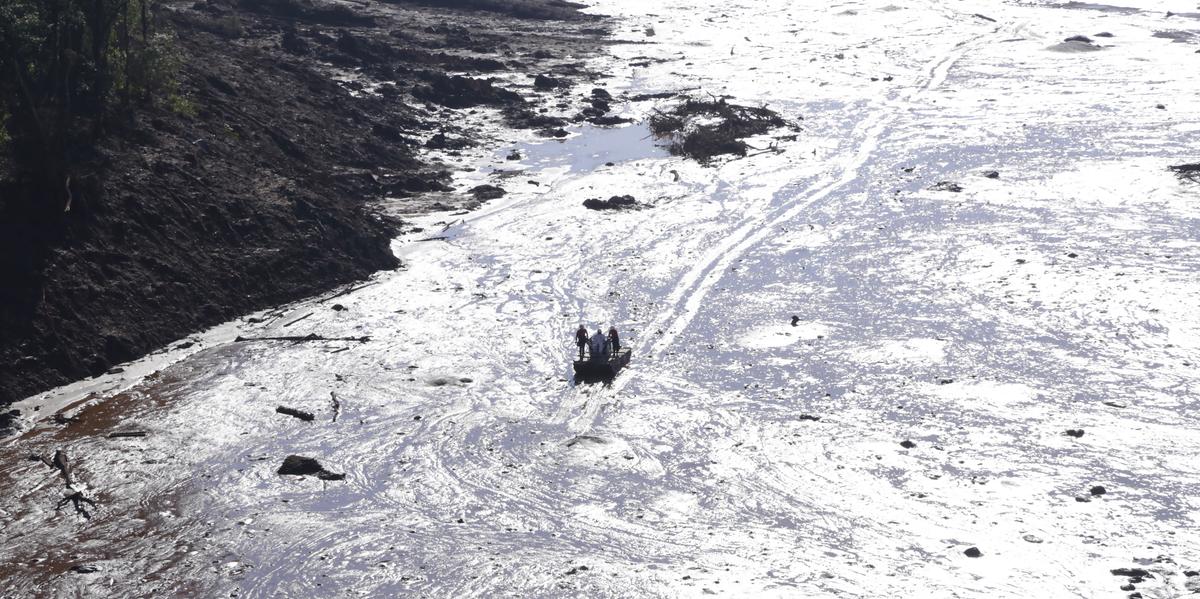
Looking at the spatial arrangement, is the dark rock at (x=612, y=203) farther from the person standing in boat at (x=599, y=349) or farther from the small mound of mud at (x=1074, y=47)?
the small mound of mud at (x=1074, y=47)

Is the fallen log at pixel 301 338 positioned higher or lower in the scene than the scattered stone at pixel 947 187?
lower

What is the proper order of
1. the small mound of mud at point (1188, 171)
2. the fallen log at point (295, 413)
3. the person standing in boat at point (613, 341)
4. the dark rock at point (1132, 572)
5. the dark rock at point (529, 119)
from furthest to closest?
the dark rock at point (529, 119) → the small mound of mud at point (1188, 171) → the person standing in boat at point (613, 341) → the fallen log at point (295, 413) → the dark rock at point (1132, 572)

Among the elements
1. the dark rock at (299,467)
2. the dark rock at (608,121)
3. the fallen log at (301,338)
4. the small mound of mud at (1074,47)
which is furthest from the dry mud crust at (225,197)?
the small mound of mud at (1074,47)

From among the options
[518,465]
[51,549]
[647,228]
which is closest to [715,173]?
[647,228]

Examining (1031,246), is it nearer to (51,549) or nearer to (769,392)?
(769,392)

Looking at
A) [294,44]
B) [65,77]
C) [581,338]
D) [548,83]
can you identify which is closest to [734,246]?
[581,338]

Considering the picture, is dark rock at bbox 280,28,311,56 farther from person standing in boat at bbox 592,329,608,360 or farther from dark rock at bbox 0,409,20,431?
dark rock at bbox 0,409,20,431

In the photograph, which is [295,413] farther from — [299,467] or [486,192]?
[486,192]

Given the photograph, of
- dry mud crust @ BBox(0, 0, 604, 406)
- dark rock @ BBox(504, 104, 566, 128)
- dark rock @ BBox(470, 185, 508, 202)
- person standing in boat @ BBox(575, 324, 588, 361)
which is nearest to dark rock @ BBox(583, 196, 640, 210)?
dark rock @ BBox(470, 185, 508, 202)
